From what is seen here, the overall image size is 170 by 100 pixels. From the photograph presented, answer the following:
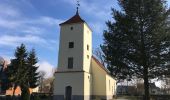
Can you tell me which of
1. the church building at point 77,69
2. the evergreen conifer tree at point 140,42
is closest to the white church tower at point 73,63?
the church building at point 77,69

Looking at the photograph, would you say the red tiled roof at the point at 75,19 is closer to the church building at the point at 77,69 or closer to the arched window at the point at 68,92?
the church building at the point at 77,69

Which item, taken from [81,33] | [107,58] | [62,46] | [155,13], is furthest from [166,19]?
[62,46]

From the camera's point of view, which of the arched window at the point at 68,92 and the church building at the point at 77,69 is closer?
the church building at the point at 77,69

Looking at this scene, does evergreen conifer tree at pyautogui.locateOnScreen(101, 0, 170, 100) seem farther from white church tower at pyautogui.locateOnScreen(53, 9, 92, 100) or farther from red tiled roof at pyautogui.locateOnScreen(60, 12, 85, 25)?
red tiled roof at pyautogui.locateOnScreen(60, 12, 85, 25)

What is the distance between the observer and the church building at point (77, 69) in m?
31.5

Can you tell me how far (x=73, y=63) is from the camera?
32.4 m

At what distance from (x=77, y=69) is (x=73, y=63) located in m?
1.06

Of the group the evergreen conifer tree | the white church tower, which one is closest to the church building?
the white church tower

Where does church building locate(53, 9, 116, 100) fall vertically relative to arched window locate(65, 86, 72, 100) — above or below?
above

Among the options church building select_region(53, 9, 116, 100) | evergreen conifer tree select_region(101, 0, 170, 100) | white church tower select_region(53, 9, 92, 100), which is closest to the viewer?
evergreen conifer tree select_region(101, 0, 170, 100)

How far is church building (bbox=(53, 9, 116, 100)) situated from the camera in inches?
1241

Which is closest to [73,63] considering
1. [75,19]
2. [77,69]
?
[77,69]

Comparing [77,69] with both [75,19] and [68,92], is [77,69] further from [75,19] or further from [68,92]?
[75,19]

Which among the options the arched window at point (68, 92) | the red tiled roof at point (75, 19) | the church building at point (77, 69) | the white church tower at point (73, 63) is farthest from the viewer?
the red tiled roof at point (75, 19)
